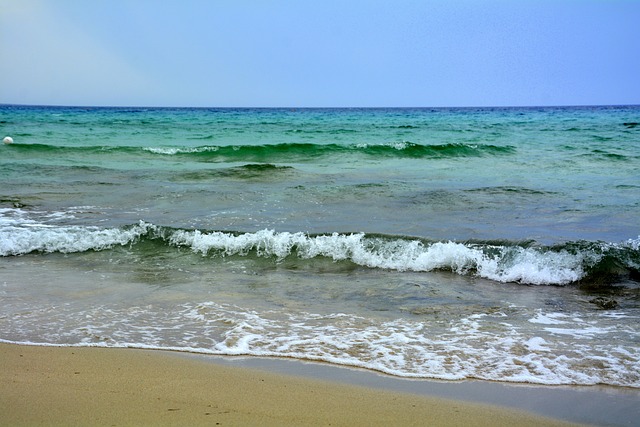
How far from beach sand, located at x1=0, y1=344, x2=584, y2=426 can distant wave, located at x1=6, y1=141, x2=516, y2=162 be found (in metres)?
15.7

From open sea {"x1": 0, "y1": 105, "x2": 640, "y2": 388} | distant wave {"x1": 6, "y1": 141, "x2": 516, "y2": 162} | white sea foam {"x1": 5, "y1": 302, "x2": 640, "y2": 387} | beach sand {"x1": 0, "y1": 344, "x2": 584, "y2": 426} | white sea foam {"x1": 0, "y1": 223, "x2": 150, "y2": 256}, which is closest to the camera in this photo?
beach sand {"x1": 0, "y1": 344, "x2": 584, "y2": 426}

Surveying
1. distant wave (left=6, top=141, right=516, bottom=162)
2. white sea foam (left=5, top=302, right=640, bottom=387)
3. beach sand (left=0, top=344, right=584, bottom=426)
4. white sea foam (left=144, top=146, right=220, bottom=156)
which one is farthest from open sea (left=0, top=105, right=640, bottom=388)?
white sea foam (left=144, top=146, right=220, bottom=156)

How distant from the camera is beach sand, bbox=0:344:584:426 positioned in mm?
3471

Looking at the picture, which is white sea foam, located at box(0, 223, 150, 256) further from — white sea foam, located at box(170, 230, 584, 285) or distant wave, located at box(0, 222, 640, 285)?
white sea foam, located at box(170, 230, 584, 285)

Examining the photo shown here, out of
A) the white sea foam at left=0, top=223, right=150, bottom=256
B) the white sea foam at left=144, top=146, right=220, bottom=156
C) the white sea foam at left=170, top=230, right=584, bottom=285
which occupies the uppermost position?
the white sea foam at left=144, top=146, right=220, bottom=156

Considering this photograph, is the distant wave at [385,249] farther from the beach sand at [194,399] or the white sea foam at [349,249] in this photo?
the beach sand at [194,399]

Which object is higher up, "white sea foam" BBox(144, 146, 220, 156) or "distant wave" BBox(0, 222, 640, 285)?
"white sea foam" BBox(144, 146, 220, 156)

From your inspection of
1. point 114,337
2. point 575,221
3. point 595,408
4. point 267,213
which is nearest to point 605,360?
point 595,408

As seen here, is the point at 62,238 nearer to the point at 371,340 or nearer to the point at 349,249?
the point at 349,249

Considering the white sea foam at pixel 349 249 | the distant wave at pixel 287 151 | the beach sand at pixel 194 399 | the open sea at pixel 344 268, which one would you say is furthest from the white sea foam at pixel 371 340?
the distant wave at pixel 287 151

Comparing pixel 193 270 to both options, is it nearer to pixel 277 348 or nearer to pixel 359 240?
pixel 359 240

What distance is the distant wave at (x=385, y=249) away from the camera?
23.5 ft

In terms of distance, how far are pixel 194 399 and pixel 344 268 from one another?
13.1ft

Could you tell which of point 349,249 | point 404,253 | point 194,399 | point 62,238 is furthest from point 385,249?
point 194,399
